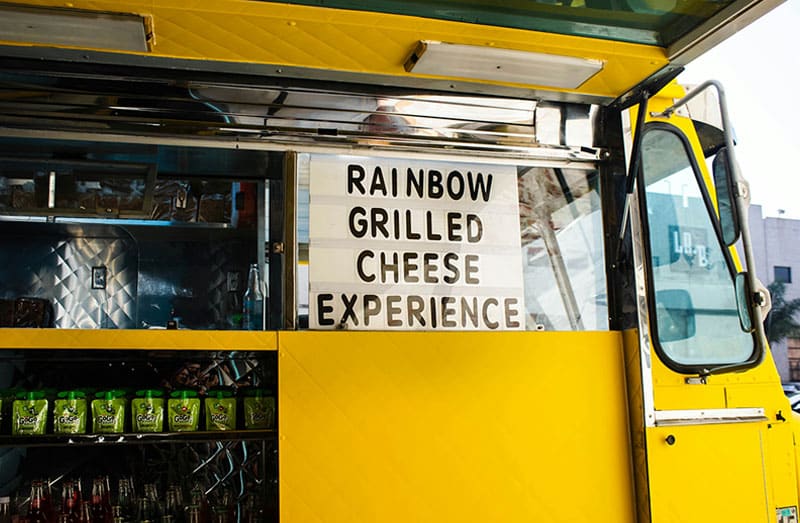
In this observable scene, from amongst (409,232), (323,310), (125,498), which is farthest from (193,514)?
(409,232)

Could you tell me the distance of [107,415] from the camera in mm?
2490

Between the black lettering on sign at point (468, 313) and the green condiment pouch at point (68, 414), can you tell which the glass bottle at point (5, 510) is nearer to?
the green condiment pouch at point (68, 414)

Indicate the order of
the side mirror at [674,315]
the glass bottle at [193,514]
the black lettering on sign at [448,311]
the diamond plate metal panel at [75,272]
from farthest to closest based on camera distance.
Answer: the diamond plate metal panel at [75,272] → the side mirror at [674,315] → the black lettering on sign at [448,311] → the glass bottle at [193,514]

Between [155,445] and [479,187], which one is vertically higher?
[479,187]

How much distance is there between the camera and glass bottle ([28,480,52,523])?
2516 mm

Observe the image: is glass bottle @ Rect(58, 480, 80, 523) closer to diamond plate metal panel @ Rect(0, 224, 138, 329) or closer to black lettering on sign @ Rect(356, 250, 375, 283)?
diamond plate metal panel @ Rect(0, 224, 138, 329)

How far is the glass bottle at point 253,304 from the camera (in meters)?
3.31

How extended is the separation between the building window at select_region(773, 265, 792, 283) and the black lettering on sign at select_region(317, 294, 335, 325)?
20.8m

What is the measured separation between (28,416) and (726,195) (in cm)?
282

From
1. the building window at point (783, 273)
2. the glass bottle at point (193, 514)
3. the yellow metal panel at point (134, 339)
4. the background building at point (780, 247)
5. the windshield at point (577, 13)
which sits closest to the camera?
the windshield at point (577, 13)

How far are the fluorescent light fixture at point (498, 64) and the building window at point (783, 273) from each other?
20.4 meters

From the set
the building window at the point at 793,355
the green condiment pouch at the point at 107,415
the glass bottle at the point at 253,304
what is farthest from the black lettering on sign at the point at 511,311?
the building window at the point at 793,355

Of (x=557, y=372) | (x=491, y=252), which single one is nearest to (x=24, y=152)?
(x=491, y=252)

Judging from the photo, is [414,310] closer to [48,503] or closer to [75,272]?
[48,503]
